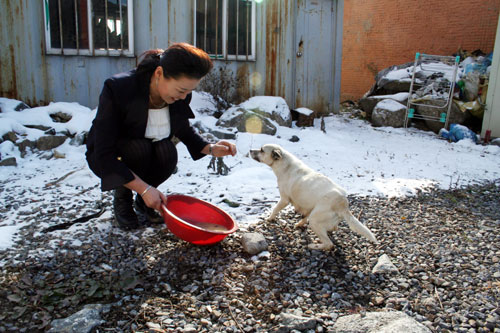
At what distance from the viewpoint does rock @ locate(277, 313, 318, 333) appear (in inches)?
83.2

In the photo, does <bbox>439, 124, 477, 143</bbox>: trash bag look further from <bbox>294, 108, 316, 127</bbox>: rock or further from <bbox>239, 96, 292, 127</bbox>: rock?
<bbox>239, 96, 292, 127</bbox>: rock

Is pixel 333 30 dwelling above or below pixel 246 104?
above

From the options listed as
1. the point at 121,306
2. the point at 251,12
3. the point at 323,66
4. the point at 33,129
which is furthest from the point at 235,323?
the point at 323,66

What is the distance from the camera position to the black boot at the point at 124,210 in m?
3.27

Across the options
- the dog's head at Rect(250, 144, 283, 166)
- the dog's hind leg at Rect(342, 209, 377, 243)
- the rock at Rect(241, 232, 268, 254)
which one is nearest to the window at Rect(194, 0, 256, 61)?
the dog's head at Rect(250, 144, 283, 166)

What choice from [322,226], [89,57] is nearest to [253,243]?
[322,226]

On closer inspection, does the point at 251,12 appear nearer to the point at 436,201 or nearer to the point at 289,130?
the point at 289,130

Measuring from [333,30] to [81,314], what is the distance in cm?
929

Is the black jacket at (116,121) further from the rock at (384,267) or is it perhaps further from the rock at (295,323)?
the rock at (384,267)

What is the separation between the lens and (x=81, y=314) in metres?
2.17

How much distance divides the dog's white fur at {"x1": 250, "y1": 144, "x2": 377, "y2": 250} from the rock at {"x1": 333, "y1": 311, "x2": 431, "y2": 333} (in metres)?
0.73

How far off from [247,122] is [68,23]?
362cm

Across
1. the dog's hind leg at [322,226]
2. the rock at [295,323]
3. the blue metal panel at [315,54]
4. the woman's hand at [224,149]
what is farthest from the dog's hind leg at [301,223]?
the blue metal panel at [315,54]

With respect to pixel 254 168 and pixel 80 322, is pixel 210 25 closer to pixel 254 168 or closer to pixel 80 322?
pixel 254 168
